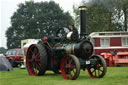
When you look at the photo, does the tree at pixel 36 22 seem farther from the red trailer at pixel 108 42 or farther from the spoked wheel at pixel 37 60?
the spoked wheel at pixel 37 60

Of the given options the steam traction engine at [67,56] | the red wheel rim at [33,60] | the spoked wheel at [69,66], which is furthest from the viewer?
the red wheel rim at [33,60]

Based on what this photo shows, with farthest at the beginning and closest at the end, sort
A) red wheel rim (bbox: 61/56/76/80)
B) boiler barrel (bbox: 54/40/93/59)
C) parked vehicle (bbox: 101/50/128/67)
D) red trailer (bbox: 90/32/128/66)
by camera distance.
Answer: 1. red trailer (bbox: 90/32/128/66)
2. parked vehicle (bbox: 101/50/128/67)
3. boiler barrel (bbox: 54/40/93/59)
4. red wheel rim (bbox: 61/56/76/80)

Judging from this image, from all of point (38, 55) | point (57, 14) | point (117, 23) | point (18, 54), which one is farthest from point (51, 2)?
point (38, 55)

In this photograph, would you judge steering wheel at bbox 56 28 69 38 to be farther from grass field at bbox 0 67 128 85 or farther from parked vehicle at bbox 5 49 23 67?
parked vehicle at bbox 5 49 23 67

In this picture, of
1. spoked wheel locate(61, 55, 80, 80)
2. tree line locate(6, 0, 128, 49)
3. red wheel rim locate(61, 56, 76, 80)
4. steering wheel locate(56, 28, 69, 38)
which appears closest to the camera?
spoked wheel locate(61, 55, 80, 80)

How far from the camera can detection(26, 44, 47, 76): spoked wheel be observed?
11.0 meters

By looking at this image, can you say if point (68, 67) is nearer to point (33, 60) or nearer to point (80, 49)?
point (80, 49)

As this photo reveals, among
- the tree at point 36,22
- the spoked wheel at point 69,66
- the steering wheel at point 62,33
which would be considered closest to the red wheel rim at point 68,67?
the spoked wheel at point 69,66

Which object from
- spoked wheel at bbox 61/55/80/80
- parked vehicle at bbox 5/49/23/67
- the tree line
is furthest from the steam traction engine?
the tree line

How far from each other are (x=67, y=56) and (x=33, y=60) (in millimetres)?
2082

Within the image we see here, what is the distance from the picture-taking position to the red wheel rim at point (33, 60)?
11398 mm

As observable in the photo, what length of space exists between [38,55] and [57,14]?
33.7 meters

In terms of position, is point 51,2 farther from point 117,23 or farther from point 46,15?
point 117,23

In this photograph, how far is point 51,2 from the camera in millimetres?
46500
